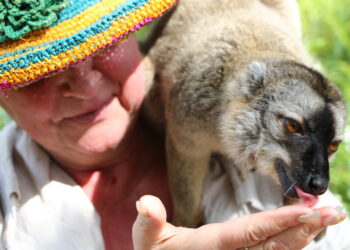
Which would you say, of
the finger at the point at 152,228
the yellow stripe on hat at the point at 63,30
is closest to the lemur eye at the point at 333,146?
the finger at the point at 152,228

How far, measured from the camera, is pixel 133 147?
3.13 meters

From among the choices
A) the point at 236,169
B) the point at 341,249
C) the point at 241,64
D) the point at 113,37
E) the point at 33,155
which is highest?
the point at 113,37

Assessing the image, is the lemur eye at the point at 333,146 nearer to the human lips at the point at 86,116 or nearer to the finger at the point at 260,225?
the finger at the point at 260,225

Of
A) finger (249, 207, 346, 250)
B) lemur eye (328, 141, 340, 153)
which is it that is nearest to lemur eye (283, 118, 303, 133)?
Answer: lemur eye (328, 141, 340, 153)

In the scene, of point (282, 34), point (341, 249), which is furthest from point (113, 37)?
point (341, 249)

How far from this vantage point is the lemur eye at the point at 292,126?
2.21m

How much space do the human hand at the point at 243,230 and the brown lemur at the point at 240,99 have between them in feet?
1.10

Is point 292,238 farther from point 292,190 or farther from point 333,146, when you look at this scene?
point 333,146

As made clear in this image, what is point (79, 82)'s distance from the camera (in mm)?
2430

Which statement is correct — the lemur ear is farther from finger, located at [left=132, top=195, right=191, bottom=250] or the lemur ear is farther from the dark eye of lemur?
finger, located at [left=132, top=195, right=191, bottom=250]

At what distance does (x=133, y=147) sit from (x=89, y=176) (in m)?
0.37

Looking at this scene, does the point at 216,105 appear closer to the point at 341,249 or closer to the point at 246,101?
the point at 246,101

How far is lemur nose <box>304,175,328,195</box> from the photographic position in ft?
6.57

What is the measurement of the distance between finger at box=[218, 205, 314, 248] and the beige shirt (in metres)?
0.83
